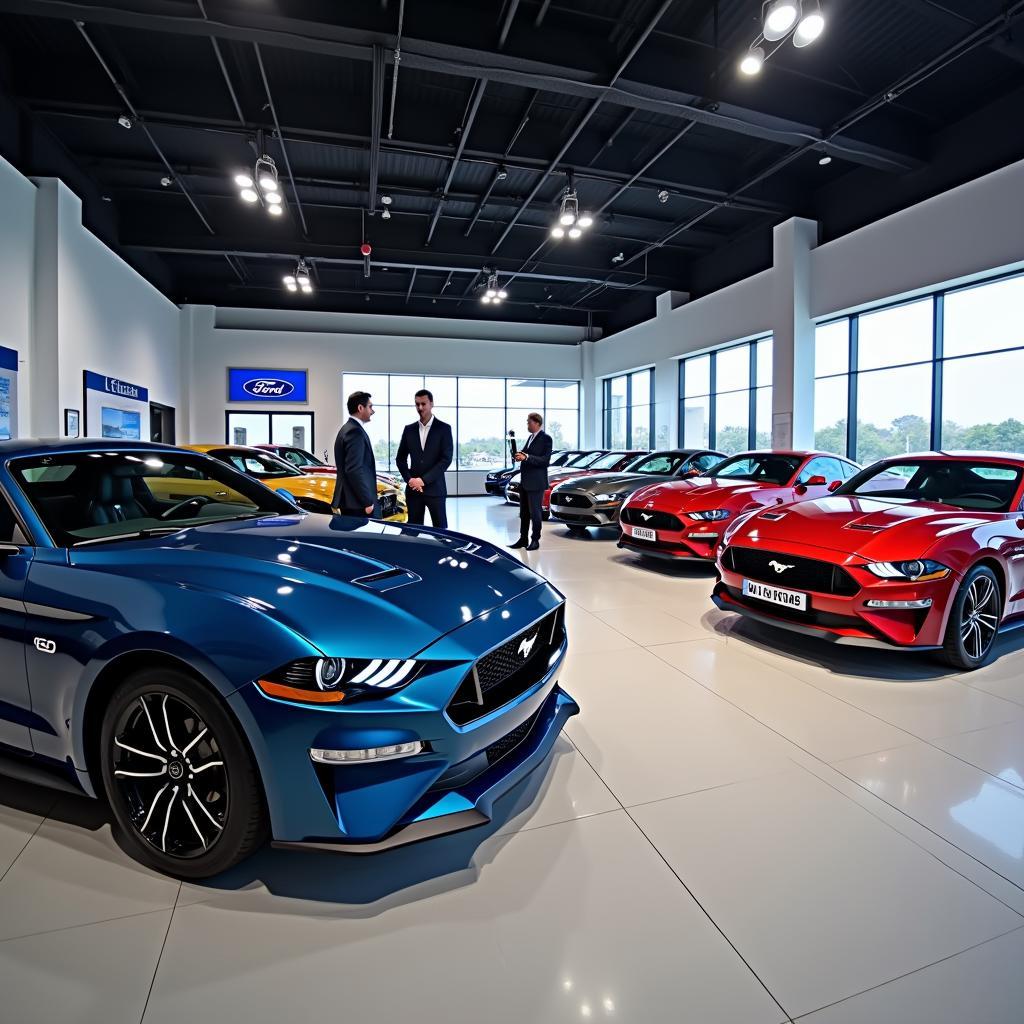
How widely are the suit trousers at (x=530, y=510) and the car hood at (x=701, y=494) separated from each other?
1317 millimetres

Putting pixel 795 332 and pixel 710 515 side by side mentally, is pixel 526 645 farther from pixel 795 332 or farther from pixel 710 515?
pixel 795 332

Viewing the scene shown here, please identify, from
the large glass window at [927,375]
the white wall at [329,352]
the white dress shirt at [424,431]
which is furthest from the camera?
the white wall at [329,352]

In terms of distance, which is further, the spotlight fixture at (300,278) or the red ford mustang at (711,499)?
the spotlight fixture at (300,278)

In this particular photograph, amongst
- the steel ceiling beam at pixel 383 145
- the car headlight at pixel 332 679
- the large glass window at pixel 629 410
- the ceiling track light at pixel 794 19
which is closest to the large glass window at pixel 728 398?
the large glass window at pixel 629 410

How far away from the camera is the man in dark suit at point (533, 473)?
6520 mm

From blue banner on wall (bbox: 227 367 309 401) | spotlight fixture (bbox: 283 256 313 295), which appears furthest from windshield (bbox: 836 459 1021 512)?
blue banner on wall (bbox: 227 367 309 401)

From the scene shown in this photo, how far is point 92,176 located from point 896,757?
11.7 m

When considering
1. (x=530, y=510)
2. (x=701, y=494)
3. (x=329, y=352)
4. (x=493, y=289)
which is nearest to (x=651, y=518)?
(x=701, y=494)

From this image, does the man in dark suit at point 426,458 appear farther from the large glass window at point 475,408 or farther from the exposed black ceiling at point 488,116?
the large glass window at point 475,408

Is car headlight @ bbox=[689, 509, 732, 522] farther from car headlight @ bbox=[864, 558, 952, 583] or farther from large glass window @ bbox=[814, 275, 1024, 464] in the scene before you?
large glass window @ bbox=[814, 275, 1024, 464]

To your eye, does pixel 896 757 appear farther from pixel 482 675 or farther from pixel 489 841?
pixel 482 675

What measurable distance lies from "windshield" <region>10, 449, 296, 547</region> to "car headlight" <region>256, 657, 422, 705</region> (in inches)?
37.3

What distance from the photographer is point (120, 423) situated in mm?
9781

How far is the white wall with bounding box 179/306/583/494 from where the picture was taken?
47.3 feet
